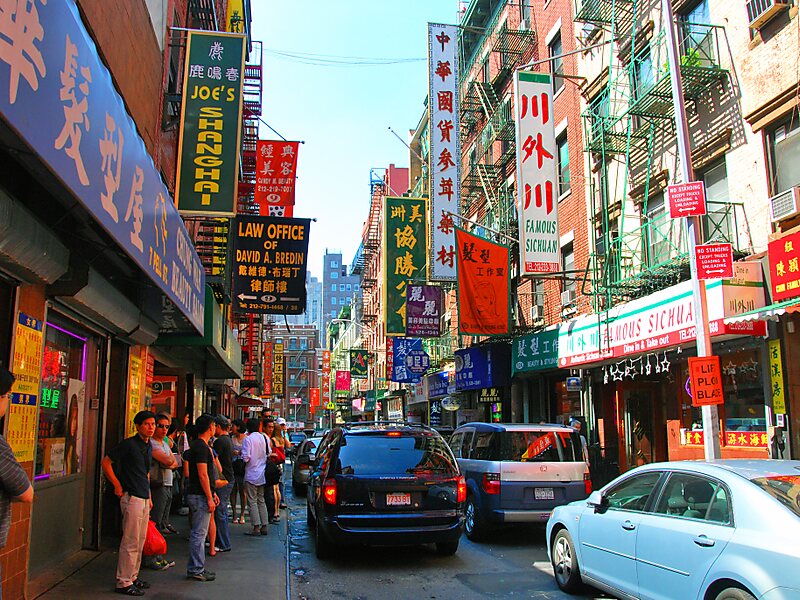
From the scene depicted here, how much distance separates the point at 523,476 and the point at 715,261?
414 cm

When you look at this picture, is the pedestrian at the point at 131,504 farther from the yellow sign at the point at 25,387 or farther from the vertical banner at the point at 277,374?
the vertical banner at the point at 277,374

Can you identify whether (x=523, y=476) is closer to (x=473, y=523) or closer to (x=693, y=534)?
A: (x=473, y=523)

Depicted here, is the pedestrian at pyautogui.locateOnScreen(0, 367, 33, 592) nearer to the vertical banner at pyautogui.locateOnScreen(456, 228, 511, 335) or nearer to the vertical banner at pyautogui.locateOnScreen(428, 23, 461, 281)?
the vertical banner at pyautogui.locateOnScreen(456, 228, 511, 335)

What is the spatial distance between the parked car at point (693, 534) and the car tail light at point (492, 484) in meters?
2.45

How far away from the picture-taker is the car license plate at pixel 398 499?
796cm

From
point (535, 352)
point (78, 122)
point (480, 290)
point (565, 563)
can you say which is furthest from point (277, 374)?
point (78, 122)

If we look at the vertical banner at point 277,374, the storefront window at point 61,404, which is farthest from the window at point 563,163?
the vertical banner at point 277,374

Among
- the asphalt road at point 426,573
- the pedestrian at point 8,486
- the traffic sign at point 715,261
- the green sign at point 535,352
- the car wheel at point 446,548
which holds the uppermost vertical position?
the traffic sign at point 715,261

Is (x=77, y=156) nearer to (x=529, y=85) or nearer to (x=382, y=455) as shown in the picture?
(x=382, y=455)

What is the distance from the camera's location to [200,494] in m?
7.53

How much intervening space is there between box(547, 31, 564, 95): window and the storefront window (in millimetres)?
16144

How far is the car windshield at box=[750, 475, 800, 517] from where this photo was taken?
15.2 ft

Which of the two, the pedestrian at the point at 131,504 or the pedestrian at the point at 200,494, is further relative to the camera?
the pedestrian at the point at 200,494

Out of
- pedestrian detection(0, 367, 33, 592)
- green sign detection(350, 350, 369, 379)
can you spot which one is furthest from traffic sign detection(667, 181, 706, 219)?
green sign detection(350, 350, 369, 379)
